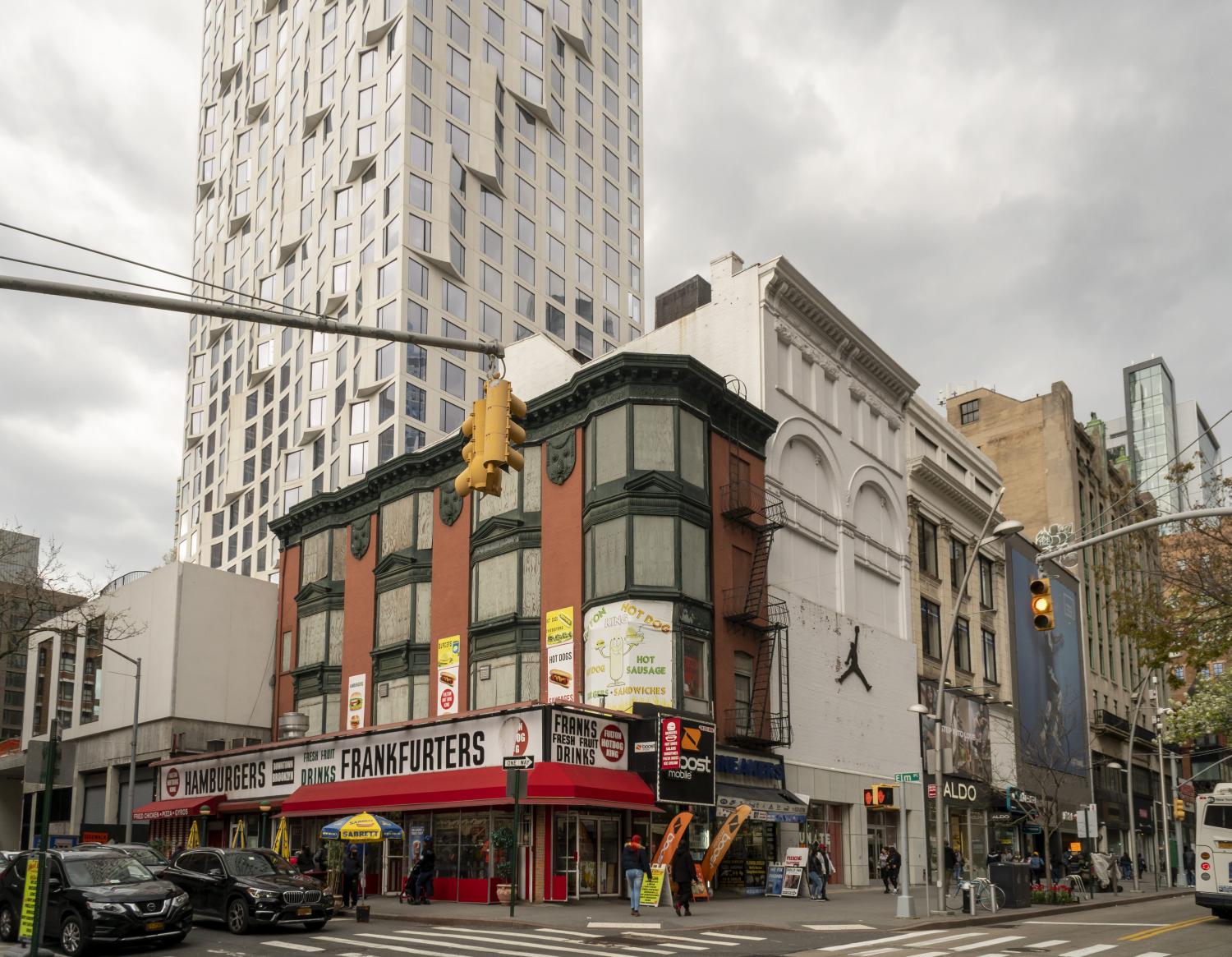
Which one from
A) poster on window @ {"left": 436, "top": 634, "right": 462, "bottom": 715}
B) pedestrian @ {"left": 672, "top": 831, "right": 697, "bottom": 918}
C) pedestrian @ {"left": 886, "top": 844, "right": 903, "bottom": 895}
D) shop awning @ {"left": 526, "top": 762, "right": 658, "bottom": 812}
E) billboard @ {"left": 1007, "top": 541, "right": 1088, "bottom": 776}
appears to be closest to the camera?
pedestrian @ {"left": 672, "top": 831, "right": 697, "bottom": 918}

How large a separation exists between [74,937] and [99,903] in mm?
740

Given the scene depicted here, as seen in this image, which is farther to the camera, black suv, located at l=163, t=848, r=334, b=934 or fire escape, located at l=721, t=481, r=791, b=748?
fire escape, located at l=721, t=481, r=791, b=748

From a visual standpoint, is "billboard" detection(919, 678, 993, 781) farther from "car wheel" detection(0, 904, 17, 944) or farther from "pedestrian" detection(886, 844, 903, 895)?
"car wheel" detection(0, 904, 17, 944)

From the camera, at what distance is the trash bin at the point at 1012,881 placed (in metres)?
31.2

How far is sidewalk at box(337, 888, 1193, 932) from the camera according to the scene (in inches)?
976

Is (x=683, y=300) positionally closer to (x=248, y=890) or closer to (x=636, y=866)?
(x=636, y=866)

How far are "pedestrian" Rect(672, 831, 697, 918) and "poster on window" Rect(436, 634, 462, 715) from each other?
15.1m

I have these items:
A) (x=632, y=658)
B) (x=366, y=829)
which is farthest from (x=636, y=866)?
(x=632, y=658)

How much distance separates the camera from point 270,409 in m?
83.0

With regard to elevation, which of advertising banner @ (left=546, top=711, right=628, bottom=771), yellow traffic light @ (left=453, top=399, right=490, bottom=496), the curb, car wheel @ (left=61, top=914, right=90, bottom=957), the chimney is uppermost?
the chimney

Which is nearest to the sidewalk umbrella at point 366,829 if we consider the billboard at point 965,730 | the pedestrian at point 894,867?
the pedestrian at point 894,867

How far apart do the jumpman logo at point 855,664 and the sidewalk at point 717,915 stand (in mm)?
10519

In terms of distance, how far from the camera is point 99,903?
20141 mm

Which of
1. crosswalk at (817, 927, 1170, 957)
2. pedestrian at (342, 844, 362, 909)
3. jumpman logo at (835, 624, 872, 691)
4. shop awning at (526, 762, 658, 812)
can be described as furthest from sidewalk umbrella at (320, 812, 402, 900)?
jumpman logo at (835, 624, 872, 691)
